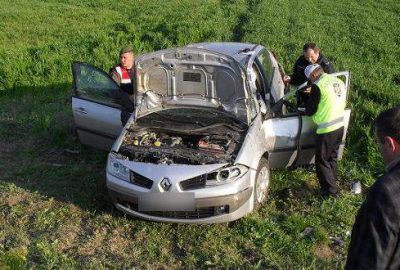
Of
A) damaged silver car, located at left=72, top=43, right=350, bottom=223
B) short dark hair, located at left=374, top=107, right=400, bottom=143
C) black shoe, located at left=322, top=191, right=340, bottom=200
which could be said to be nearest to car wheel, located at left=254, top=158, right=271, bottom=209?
damaged silver car, located at left=72, top=43, right=350, bottom=223

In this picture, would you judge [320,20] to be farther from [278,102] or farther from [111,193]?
[111,193]

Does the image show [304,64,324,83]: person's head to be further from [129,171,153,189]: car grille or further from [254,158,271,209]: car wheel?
[129,171,153,189]: car grille

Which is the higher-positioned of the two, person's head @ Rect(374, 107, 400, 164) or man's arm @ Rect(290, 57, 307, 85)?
person's head @ Rect(374, 107, 400, 164)

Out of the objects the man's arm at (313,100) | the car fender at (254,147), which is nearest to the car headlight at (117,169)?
the car fender at (254,147)

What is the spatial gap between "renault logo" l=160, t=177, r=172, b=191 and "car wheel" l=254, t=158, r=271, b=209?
0.99 metres

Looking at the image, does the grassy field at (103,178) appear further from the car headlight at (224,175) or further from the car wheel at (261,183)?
the car headlight at (224,175)

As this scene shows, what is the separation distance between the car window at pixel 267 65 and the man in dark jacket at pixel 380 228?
15.2 ft

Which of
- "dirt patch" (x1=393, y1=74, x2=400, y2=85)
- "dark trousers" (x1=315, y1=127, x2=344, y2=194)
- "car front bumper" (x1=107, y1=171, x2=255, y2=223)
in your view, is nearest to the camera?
"car front bumper" (x1=107, y1=171, x2=255, y2=223)

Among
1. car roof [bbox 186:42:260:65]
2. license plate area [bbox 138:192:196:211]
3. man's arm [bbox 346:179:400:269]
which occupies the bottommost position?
license plate area [bbox 138:192:196:211]

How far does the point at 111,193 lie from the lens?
5777 mm

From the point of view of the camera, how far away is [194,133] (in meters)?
6.13

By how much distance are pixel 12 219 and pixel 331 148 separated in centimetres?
382

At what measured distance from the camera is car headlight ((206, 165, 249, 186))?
216 inches

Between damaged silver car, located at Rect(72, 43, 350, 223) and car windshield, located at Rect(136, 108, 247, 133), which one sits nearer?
damaged silver car, located at Rect(72, 43, 350, 223)
